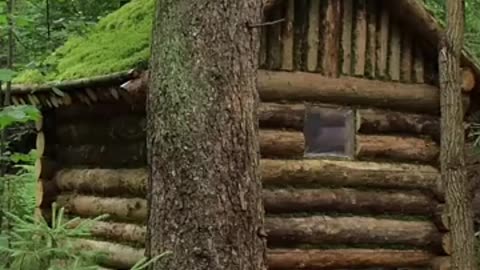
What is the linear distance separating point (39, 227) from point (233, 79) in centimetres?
147

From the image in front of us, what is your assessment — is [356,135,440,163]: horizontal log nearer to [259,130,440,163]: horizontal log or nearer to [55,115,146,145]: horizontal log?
[259,130,440,163]: horizontal log

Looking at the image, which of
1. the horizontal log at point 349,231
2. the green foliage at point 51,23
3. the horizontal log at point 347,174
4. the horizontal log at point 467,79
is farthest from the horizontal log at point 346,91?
the green foliage at point 51,23

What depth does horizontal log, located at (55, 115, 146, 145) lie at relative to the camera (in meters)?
9.24

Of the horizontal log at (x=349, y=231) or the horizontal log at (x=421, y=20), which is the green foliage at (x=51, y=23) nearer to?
the horizontal log at (x=349, y=231)

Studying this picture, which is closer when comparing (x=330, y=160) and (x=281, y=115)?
(x=281, y=115)

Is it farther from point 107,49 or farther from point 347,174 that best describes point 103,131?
point 347,174

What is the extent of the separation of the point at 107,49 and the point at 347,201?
3201 mm

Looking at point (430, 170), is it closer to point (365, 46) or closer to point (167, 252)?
point (365, 46)

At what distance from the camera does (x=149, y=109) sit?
555 cm

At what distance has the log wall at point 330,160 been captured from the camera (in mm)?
8977

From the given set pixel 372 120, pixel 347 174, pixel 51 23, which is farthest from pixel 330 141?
pixel 51 23

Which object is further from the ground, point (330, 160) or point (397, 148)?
point (397, 148)

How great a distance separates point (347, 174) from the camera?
30.9 feet

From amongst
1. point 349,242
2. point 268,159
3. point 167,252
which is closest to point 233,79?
point 167,252
